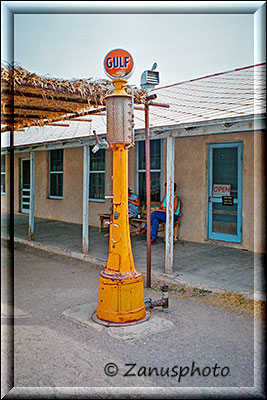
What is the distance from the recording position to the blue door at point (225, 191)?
8.34m

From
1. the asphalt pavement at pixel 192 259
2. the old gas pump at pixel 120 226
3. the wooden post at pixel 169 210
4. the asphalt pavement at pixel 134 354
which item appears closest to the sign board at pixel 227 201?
the asphalt pavement at pixel 192 259

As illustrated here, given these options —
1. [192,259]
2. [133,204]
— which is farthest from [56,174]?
[192,259]

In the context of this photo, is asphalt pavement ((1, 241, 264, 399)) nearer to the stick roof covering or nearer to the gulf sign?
the stick roof covering

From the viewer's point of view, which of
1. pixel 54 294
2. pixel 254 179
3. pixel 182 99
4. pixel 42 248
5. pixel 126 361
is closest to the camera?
pixel 126 361

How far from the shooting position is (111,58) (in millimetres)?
4672

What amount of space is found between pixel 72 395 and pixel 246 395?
147 cm

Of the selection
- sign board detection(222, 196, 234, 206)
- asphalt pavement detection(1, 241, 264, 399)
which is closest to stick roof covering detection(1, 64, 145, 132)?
asphalt pavement detection(1, 241, 264, 399)

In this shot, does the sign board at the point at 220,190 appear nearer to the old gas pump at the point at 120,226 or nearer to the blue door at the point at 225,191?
the blue door at the point at 225,191

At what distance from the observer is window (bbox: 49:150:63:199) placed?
13925mm

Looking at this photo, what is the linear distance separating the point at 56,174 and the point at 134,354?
10.9m

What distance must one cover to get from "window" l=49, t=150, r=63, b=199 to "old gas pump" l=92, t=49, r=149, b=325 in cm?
934

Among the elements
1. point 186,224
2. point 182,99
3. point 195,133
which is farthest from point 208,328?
point 182,99

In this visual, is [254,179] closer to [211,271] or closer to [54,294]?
[211,271]

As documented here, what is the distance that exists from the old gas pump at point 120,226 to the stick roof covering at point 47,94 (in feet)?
3.28
